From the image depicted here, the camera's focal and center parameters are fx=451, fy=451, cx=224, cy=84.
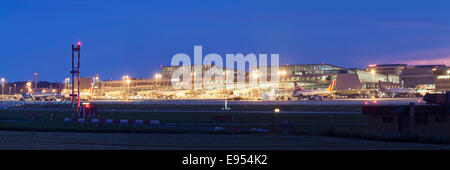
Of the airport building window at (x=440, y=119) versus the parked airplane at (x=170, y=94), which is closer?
the airport building window at (x=440, y=119)

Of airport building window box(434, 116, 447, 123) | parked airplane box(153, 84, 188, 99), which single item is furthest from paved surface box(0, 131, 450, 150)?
parked airplane box(153, 84, 188, 99)

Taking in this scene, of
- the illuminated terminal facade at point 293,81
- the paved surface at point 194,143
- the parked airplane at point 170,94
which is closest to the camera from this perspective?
the paved surface at point 194,143

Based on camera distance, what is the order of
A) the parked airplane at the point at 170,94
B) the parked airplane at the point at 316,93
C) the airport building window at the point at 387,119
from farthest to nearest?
1. the parked airplane at the point at 170,94
2. the parked airplane at the point at 316,93
3. the airport building window at the point at 387,119

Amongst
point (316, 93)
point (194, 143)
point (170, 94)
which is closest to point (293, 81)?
point (170, 94)

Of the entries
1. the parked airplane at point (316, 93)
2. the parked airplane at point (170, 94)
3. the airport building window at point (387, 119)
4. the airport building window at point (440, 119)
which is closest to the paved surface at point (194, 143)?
the airport building window at point (387, 119)

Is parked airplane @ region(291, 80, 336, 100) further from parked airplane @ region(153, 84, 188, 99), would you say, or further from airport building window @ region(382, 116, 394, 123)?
airport building window @ region(382, 116, 394, 123)

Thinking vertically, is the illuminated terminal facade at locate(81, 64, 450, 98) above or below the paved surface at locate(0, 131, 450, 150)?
above

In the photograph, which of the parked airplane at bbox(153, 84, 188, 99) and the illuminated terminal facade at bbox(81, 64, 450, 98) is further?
the parked airplane at bbox(153, 84, 188, 99)

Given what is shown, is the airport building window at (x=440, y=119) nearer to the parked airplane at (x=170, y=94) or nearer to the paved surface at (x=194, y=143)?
the paved surface at (x=194, y=143)

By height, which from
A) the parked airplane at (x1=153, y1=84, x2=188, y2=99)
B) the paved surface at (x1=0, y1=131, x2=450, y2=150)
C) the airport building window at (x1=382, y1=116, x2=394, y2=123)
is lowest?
the paved surface at (x1=0, y1=131, x2=450, y2=150)

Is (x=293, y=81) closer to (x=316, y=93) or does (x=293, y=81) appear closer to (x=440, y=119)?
(x=316, y=93)

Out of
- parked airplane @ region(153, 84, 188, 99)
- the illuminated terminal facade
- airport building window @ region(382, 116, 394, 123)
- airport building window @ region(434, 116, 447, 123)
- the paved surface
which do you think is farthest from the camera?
parked airplane @ region(153, 84, 188, 99)
